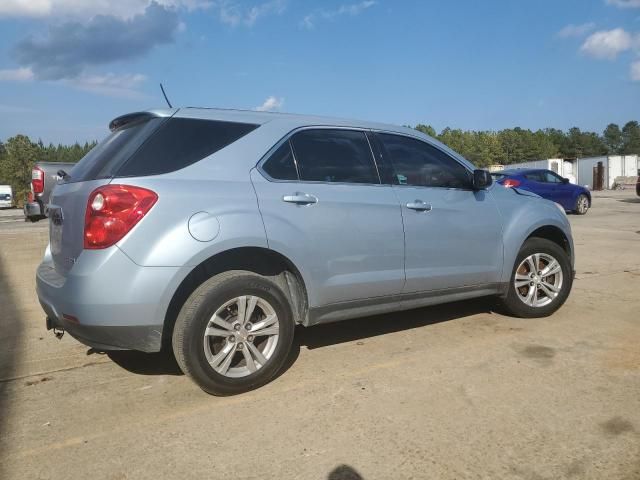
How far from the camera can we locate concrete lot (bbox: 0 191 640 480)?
2.52m

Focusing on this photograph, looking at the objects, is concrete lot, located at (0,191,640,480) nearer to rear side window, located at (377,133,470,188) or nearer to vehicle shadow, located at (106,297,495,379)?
vehicle shadow, located at (106,297,495,379)

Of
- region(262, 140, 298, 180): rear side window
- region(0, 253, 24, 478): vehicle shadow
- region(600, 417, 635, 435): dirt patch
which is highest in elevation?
region(262, 140, 298, 180): rear side window

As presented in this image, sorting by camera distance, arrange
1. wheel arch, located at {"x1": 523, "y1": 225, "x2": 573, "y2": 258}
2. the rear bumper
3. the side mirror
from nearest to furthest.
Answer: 1. the rear bumper
2. the side mirror
3. wheel arch, located at {"x1": 523, "y1": 225, "x2": 573, "y2": 258}

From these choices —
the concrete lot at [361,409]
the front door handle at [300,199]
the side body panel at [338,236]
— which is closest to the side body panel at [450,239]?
the side body panel at [338,236]

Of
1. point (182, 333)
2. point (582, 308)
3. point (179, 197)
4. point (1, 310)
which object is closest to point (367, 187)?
point (179, 197)

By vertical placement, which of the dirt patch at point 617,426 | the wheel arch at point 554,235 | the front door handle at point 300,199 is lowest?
the dirt patch at point 617,426

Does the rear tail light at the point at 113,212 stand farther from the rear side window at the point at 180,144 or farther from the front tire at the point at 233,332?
the front tire at the point at 233,332

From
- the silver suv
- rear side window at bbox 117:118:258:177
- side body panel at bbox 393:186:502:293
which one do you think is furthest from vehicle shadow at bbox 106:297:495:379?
rear side window at bbox 117:118:258:177

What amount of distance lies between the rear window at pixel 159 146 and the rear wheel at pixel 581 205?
16.4 metres

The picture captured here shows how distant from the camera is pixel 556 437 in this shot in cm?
271

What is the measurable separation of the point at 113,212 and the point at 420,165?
2.40 meters

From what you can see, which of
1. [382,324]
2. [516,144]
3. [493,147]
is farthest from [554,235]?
[516,144]

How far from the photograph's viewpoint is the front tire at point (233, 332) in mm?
3102

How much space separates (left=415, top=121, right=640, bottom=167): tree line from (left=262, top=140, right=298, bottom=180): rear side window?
61.0m
